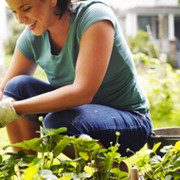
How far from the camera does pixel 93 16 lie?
4.80 feet

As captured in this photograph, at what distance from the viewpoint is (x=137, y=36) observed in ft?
45.0

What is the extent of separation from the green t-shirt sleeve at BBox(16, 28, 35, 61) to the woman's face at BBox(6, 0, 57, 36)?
24 centimetres

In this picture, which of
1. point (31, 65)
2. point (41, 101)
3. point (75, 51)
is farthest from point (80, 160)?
point (31, 65)

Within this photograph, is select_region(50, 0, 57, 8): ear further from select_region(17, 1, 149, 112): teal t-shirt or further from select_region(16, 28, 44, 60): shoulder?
select_region(16, 28, 44, 60): shoulder

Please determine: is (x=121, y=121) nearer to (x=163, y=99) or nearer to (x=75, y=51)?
(x=75, y=51)

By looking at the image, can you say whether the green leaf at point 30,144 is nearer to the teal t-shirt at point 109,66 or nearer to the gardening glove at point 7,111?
the gardening glove at point 7,111

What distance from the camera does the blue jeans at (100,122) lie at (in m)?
1.47

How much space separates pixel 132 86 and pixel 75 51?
0.32 metres

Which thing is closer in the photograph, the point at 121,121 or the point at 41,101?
the point at 41,101

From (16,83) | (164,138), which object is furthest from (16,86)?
(164,138)

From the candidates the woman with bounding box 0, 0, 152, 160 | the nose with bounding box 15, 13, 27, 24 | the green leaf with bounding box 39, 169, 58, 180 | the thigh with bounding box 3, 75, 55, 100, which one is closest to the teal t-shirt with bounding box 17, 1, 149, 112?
the woman with bounding box 0, 0, 152, 160

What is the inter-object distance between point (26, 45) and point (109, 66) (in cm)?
48

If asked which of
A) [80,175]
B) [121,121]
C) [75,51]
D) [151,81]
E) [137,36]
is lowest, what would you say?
[137,36]

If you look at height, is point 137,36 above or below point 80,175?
below
